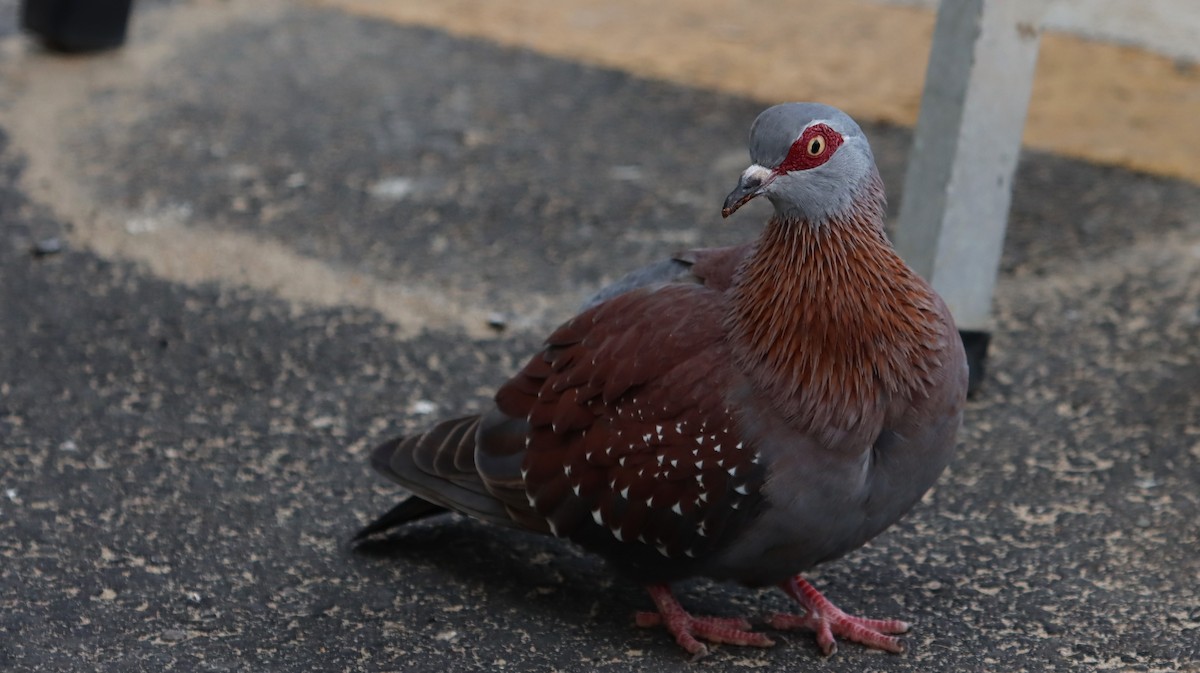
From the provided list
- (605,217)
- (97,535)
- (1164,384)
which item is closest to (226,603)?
(97,535)

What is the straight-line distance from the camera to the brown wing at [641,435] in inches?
115

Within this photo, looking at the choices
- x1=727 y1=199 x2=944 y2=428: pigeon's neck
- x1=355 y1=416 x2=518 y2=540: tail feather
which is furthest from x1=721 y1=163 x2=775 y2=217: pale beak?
x1=355 y1=416 x2=518 y2=540: tail feather

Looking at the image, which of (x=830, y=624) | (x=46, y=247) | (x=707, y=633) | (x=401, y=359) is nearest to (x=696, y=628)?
(x=707, y=633)

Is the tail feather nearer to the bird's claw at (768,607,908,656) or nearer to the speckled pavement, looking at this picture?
the speckled pavement

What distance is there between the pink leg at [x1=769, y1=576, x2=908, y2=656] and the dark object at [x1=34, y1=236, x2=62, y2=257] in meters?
2.86

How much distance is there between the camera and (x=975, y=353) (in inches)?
162

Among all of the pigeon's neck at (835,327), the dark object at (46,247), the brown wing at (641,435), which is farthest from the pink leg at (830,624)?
the dark object at (46,247)

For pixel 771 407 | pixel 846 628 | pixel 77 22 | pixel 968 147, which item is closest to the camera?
pixel 771 407

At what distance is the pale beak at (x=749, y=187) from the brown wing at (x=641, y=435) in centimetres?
37

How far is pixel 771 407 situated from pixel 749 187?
1.49 ft

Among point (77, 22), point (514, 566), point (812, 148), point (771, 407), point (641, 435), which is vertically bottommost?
point (514, 566)

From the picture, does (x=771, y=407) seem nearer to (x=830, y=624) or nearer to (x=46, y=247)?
(x=830, y=624)

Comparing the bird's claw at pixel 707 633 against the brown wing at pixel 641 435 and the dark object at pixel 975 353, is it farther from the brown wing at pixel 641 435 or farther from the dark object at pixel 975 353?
the dark object at pixel 975 353

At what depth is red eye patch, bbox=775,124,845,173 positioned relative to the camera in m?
2.75
